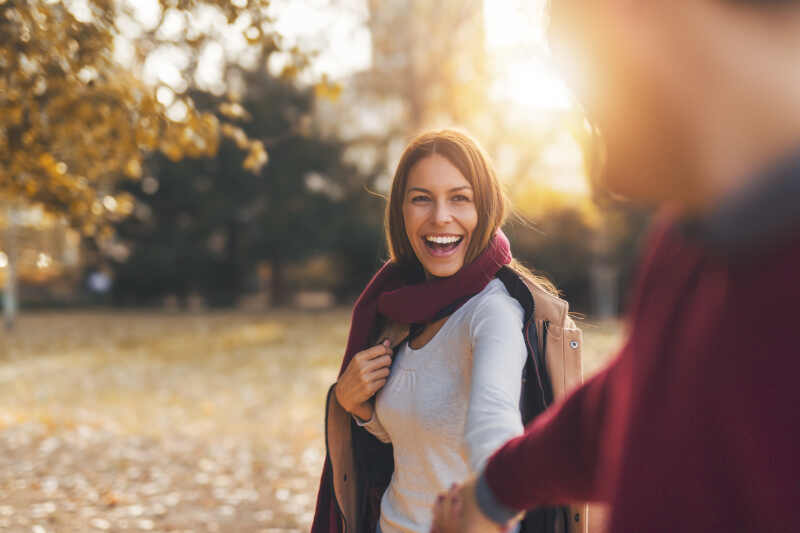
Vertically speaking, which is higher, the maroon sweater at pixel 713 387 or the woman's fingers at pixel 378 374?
the maroon sweater at pixel 713 387

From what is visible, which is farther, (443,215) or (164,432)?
(164,432)

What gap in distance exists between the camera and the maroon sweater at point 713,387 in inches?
28.4

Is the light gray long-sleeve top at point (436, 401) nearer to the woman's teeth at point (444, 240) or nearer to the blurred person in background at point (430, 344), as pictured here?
the blurred person in background at point (430, 344)

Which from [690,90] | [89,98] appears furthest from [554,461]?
[89,98]

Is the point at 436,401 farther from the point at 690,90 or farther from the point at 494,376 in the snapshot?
the point at 690,90

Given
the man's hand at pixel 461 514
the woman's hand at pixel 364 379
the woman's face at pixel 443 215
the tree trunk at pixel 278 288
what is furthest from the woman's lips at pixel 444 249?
the tree trunk at pixel 278 288

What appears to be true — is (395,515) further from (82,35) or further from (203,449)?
(203,449)

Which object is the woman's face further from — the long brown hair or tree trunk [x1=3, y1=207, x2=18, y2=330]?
tree trunk [x1=3, y1=207, x2=18, y2=330]

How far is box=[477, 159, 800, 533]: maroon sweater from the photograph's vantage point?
0.72 m

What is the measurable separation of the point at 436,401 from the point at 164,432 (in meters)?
7.38

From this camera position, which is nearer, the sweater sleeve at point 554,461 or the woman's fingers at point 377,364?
the sweater sleeve at point 554,461

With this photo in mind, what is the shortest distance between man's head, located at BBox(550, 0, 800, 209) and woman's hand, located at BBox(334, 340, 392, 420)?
1398 mm

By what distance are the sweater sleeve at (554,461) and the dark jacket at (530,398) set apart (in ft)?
2.92

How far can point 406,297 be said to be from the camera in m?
2.29
